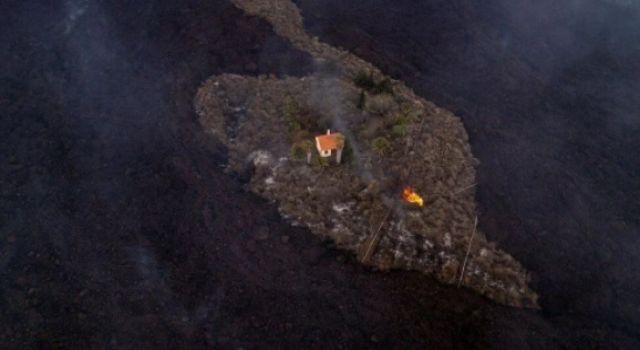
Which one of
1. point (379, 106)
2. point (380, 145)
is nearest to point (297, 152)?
point (380, 145)

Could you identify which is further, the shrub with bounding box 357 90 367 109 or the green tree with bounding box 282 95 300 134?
the shrub with bounding box 357 90 367 109

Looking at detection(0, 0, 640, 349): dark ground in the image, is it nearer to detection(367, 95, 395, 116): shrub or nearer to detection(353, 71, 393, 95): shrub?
detection(353, 71, 393, 95): shrub

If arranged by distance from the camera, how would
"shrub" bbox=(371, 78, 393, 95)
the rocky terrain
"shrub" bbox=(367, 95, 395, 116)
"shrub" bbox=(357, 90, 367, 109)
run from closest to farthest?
1. the rocky terrain
2. "shrub" bbox=(357, 90, 367, 109)
3. "shrub" bbox=(367, 95, 395, 116)
4. "shrub" bbox=(371, 78, 393, 95)

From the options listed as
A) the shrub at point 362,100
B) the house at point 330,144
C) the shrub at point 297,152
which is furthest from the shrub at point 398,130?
the shrub at point 297,152

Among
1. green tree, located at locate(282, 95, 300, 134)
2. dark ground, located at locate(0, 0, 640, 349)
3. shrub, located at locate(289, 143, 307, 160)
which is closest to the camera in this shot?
dark ground, located at locate(0, 0, 640, 349)

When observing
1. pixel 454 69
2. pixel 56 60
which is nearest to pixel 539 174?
pixel 454 69

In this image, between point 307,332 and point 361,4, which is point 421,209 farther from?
point 361,4

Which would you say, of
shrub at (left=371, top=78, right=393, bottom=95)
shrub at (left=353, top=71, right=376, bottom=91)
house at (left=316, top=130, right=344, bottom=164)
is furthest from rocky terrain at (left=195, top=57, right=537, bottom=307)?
house at (left=316, top=130, right=344, bottom=164)

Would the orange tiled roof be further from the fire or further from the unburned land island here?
the fire

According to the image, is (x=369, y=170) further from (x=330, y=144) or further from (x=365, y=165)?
(x=330, y=144)

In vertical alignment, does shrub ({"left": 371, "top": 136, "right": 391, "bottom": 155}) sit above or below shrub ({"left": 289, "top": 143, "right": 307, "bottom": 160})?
above
